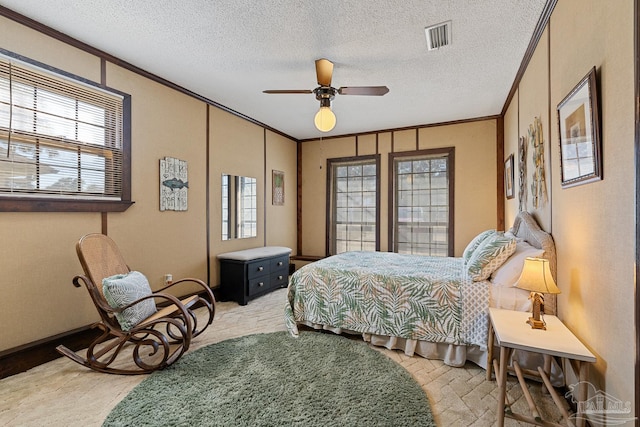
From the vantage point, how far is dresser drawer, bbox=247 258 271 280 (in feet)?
13.7

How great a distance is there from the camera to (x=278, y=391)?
207cm

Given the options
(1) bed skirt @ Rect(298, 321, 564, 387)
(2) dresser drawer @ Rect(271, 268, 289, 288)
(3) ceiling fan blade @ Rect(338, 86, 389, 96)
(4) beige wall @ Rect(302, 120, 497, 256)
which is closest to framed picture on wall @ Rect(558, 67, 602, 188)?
(1) bed skirt @ Rect(298, 321, 564, 387)

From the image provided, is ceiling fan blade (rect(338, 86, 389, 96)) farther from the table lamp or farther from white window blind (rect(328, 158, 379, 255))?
white window blind (rect(328, 158, 379, 255))

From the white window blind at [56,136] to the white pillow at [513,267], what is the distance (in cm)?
365

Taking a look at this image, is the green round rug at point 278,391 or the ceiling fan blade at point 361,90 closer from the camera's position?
the green round rug at point 278,391

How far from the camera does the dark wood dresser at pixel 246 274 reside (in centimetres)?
411

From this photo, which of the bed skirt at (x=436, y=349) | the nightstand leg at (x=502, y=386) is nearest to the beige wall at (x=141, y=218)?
the bed skirt at (x=436, y=349)

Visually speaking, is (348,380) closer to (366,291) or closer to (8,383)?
(366,291)

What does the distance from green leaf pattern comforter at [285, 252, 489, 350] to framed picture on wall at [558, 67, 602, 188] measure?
1069 mm

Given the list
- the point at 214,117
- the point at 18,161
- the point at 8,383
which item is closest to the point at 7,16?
the point at 18,161

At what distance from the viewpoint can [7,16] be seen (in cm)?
230

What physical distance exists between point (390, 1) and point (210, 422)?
3.05 meters

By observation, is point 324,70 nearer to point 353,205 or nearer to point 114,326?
point 114,326

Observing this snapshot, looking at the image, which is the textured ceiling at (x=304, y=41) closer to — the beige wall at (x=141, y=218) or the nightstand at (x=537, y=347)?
the beige wall at (x=141, y=218)
